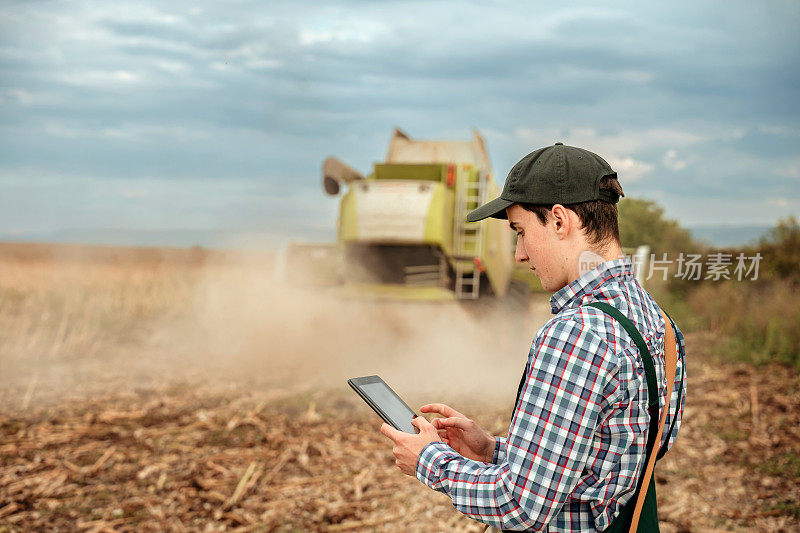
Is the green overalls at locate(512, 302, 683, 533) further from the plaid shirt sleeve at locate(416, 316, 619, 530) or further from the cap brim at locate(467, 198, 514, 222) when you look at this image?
the cap brim at locate(467, 198, 514, 222)


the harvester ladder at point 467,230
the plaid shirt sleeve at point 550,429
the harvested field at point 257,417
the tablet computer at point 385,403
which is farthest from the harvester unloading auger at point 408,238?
the plaid shirt sleeve at point 550,429

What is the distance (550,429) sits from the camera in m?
1.55

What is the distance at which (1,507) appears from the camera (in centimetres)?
496

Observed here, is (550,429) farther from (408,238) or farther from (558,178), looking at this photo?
(408,238)

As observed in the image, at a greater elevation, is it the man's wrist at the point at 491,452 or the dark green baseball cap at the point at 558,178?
the dark green baseball cap at the point at 558,178

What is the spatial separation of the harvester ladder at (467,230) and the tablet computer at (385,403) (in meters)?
7.44

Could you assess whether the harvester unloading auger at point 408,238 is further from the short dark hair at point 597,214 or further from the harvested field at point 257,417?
the short dark hair at point 597,214

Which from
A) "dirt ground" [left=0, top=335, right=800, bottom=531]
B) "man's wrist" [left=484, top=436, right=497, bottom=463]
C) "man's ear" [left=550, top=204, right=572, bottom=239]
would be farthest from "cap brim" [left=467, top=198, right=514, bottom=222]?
"dirt ground" [left=0, top=335, right=800, bottom=531]

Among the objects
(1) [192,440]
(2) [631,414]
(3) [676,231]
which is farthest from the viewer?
(3) [676,231]

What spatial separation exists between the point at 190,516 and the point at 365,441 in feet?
6.76

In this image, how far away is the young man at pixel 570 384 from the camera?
155cm

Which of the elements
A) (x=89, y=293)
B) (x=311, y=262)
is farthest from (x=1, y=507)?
(x=89, y=293)

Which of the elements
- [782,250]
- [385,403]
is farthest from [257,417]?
[782,250]

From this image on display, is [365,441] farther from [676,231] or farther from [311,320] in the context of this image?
[676,231]
